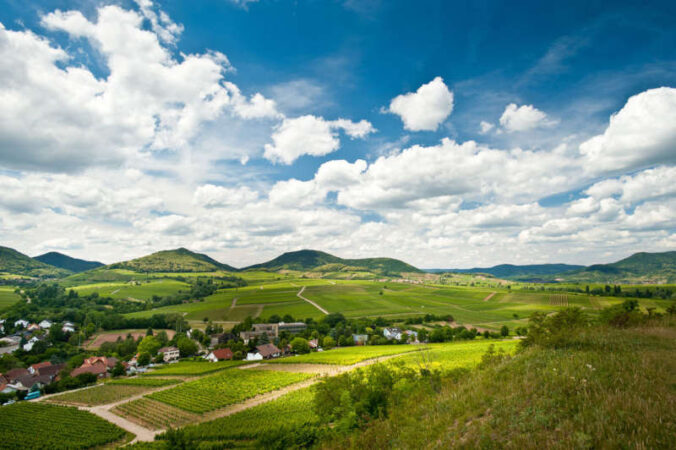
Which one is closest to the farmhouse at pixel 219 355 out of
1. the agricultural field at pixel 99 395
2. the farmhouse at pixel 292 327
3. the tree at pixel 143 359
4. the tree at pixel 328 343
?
the tree at pixel 143 359

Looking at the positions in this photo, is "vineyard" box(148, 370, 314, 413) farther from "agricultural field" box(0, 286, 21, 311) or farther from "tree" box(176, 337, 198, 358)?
"agricultural field" box(0, 286, 21, 311)

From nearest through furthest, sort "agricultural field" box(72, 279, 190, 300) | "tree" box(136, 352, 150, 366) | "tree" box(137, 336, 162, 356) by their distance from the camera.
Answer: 1. "tree" box(136, 352, 150, 366)
2. "tree" box(137, 336, 162, 356)
3. "agricultural field" box(72, 279, 190, 300)

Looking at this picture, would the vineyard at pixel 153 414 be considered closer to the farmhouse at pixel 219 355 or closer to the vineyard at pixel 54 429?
the vineyard at pixel 54 429

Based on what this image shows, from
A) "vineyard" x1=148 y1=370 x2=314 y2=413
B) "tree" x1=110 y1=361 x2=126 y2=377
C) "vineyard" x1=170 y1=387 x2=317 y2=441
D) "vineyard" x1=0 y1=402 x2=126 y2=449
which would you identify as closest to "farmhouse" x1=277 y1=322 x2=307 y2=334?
"vineyard" x1=148 y1=370 x2=314 y2=413

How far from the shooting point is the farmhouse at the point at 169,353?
8679 centimetres

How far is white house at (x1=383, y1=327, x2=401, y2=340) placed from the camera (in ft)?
307

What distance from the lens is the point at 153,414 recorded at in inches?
1661

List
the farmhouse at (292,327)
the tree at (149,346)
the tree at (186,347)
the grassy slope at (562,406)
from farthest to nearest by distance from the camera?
the farmhouse at (292,327)
the tree at (186,347)
the tree at (149,346)
the grassy slope at (562,406)

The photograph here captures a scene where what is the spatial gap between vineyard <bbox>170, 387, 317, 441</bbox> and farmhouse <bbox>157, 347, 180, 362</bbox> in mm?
62611

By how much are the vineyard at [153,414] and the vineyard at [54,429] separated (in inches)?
129

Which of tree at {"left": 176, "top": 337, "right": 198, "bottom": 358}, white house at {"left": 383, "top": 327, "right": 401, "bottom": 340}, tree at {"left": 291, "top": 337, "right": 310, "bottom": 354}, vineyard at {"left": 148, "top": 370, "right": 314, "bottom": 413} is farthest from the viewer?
white house at {"left": 383, "top": 327, "right": 401, "bottom": 340}

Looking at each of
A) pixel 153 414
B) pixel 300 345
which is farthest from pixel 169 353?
pixel 153 414

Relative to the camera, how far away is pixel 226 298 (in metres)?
153

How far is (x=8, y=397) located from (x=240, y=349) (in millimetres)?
45848
